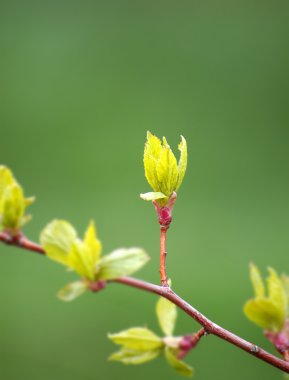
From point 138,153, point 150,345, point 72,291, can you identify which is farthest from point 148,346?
point 138,153

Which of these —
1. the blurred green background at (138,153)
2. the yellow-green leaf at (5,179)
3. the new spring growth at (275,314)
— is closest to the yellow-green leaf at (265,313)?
the new spring growth at (275,314)

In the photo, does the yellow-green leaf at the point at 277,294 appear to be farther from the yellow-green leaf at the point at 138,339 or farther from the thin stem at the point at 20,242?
the thin stem at the point at 20,242

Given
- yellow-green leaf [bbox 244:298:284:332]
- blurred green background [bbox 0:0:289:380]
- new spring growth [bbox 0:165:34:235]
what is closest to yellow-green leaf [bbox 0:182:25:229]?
new spring growth [bbox 0:165:34:235]

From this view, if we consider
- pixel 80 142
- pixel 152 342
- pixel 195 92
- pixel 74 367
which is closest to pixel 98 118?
pixel 80 142

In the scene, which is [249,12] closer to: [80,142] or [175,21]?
[175,21]

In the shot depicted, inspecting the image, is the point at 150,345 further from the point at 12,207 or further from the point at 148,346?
the point at 12,207
